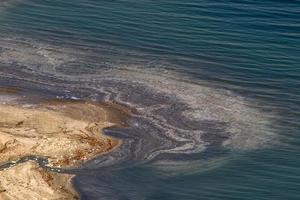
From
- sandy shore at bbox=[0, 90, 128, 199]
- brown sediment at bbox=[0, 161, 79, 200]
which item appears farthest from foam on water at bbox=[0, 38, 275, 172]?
brown sediment at bbox=[0, 161, 79, 200]

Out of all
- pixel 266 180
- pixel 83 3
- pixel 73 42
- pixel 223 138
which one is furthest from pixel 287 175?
pixel 83 3

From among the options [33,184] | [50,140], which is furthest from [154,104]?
[33,184]

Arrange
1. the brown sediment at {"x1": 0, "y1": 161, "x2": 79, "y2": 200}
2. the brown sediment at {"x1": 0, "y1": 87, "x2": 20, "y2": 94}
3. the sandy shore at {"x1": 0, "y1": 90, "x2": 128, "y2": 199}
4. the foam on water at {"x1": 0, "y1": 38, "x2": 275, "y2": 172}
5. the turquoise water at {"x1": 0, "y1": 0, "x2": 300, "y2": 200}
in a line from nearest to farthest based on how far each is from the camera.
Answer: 1. the brown sediment at {"x1": 0, "y1": 161, "x2": 79, "y2": 200}
2. the sandy shore at {"x1": 0, "y1": 90, "x2": 128, "y2": 199}
3. the turquoise water at {"x1": 0, "y1": 0, "x2": 300, "y2": 200}
4. the foam on water at {"x1": 0, "y1": 38, "x2": 275, "y2": 172}
5. the brown sediment at {"x1": 0, "y1": 87, "x2": 20, "y2": 94}

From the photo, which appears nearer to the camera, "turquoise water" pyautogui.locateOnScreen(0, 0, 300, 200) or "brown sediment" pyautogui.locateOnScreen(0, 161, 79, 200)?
"brown sediment" pyautogui.locateOnScreen(0, 161, 79, 200)

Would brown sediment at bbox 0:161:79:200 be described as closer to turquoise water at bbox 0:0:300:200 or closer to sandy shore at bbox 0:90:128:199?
sandy shore at bbox 0:90:128:199

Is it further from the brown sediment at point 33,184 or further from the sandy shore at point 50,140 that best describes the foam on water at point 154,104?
the brown sediment at point 33,184

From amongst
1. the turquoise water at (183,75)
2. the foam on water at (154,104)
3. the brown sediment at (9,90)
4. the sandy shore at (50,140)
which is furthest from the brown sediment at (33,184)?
the brown sediment at (9,90)

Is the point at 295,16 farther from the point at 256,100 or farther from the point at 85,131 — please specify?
the point at 85,131
